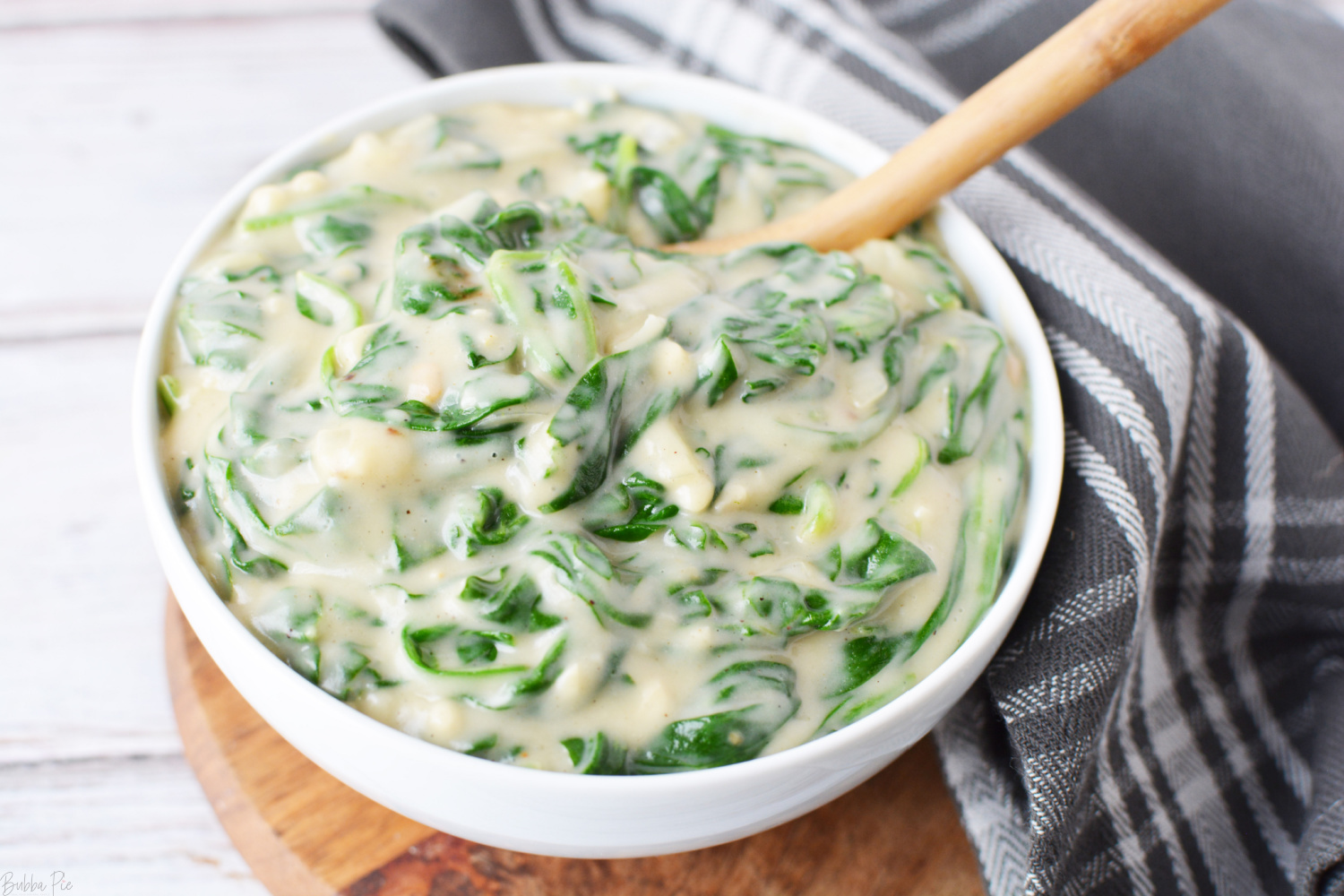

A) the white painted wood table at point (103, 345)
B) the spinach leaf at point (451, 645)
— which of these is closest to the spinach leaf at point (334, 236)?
the spinach leaf at point (451, 645)

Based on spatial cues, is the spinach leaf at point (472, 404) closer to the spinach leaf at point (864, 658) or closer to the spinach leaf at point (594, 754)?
the spinach leaf at point (594, 754)

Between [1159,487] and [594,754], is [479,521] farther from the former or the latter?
[1159,487]

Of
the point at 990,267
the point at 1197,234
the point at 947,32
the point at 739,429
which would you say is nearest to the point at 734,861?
the point at 739,429

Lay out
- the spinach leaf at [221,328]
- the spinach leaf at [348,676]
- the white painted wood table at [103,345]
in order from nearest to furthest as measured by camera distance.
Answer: the spinach leaf at [348,676], the spinach leaf at [221,328], the white painted wood table at [103,345]

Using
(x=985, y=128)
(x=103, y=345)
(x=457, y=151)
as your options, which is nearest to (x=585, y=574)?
(x=457, y=151)

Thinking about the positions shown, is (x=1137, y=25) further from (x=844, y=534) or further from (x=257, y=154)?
(x=257, y=154)
